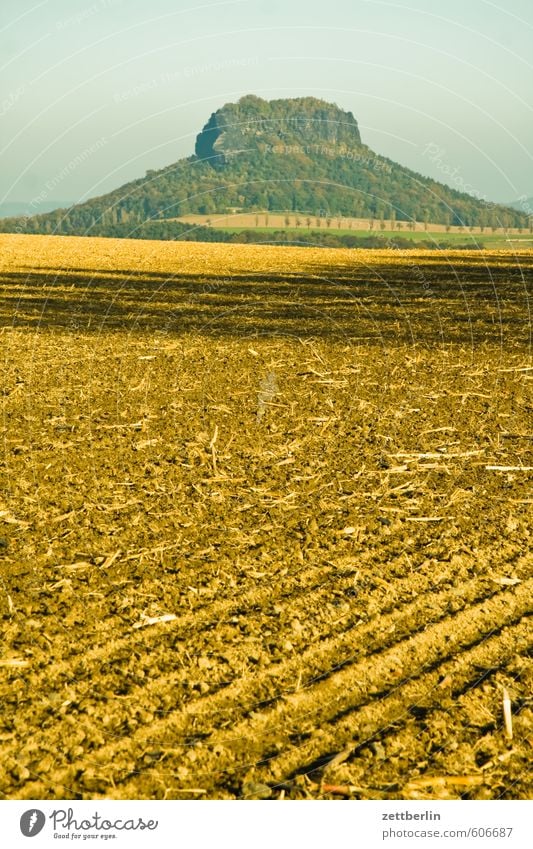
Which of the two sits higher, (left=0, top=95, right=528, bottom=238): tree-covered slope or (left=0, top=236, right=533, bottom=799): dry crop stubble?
(left=0, top=95, right=528, bottom=238): tree-covered slope

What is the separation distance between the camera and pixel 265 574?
6621 millimetres

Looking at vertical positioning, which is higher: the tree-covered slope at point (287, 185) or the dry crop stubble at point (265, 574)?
the tree-covered slope at point (287, 185)

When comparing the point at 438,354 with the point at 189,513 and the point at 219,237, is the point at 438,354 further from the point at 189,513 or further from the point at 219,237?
the point at 219,237

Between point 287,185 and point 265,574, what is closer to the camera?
point 265,574

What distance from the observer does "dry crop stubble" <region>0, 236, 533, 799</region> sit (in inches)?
182

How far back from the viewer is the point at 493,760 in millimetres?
4586

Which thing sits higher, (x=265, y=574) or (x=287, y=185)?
(x=287, y=185)

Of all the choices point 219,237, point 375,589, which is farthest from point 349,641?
point 219,237

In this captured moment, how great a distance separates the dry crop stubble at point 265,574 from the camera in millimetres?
4633

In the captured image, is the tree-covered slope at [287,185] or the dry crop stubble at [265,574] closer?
the dry crop stubble at [265,574]

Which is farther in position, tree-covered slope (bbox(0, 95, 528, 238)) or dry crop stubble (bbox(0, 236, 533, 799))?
tree-covered slope (bbox(0, 95, 528, 238))
